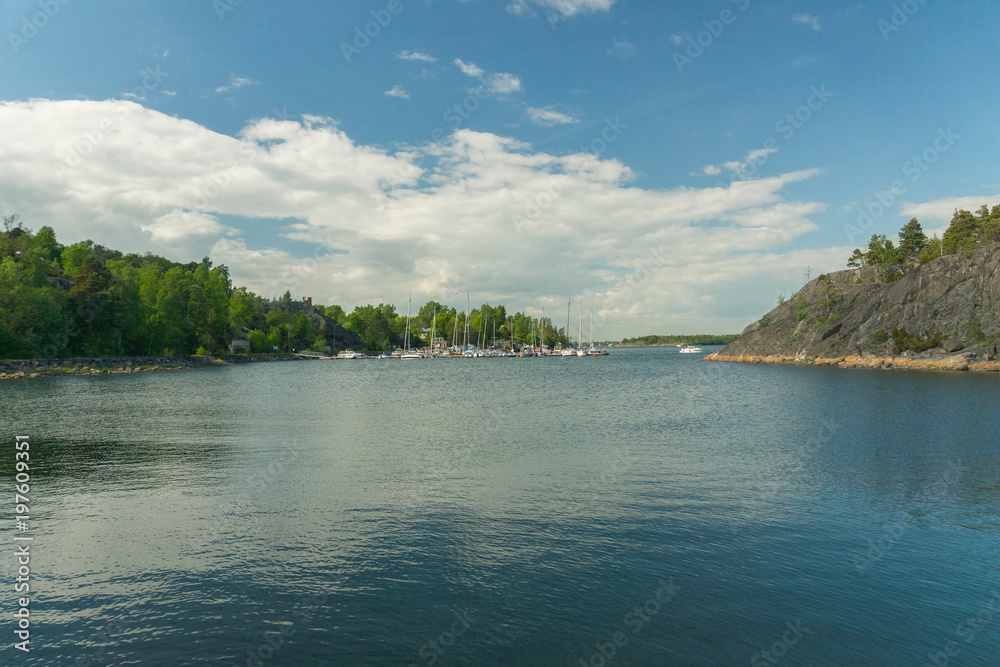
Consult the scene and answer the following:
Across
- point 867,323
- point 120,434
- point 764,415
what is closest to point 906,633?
point 764,415

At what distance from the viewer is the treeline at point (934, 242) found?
13725 cm

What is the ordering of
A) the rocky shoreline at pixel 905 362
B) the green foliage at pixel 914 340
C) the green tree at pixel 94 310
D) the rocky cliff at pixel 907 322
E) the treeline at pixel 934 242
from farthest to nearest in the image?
the treeline at pixel 934 242 < the green foliage at pixel 914 340 < the green tree at pixel 94 310 < the rocky cliff at pixel 907 322 < the rocky shoreline at pixel 905 362

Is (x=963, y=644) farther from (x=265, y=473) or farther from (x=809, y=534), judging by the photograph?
(x=265, y=473)

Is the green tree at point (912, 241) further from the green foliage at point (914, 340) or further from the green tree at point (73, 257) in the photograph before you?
the green tree at point (73, 257)

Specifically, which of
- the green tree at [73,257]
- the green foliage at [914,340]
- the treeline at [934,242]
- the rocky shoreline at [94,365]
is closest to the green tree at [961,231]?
the treeline at [934,242]

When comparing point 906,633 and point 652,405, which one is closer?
point 906,633

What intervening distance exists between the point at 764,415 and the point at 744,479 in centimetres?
2415

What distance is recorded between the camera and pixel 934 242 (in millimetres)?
→ 157000

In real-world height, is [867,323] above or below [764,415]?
above

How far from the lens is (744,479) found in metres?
22.4

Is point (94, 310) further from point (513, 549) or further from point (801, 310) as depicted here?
point (801, 310)

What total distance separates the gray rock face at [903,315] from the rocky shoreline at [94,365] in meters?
160

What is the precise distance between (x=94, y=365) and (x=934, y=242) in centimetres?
22330

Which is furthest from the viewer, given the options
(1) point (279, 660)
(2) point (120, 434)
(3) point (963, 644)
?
(2) point (120, 434)
